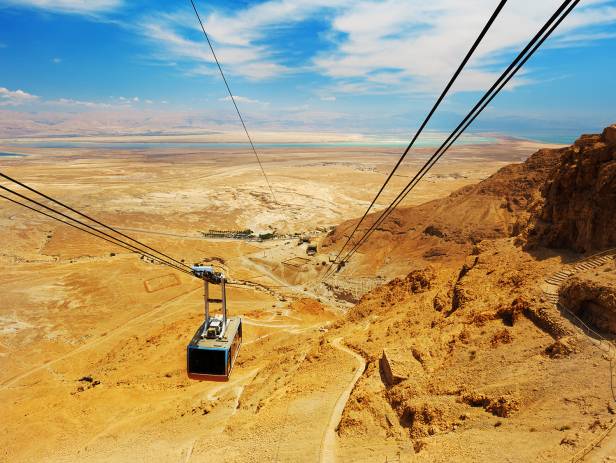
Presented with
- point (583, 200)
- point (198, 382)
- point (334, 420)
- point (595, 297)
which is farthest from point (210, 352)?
point (583, 200)

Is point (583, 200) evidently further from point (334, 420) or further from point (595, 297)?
point (334, 420)

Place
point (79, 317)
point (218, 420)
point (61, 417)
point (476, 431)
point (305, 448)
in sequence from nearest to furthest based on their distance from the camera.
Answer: point (476, 431) < point (305, 448) < point (218, 420) < point (61, 417) < point (79, 317)

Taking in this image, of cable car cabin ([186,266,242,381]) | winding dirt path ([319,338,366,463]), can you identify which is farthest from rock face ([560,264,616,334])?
cable car cabin ([186,266,242,381])

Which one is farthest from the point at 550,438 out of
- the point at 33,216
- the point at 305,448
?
the point at 33,216

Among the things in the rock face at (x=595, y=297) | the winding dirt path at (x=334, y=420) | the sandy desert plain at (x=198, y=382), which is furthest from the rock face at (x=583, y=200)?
the winding dirt path at (x=334, y=420)

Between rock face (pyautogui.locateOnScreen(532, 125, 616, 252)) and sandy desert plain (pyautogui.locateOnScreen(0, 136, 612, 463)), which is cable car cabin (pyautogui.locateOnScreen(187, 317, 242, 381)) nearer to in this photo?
sandy desert plain (pyautogui.locateOnScreen(0, 136, 612, 463))

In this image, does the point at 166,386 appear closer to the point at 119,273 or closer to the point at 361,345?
the point at 361,345
